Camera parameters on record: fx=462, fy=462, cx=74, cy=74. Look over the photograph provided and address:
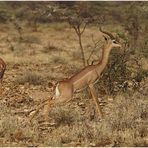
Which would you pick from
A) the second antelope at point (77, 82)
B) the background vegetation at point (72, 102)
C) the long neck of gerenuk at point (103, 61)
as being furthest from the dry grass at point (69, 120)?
the long neck of gerenuk at point (103, 61)

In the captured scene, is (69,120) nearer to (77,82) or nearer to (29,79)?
(77,82)

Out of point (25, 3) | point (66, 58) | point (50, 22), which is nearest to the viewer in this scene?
point (66, 58)

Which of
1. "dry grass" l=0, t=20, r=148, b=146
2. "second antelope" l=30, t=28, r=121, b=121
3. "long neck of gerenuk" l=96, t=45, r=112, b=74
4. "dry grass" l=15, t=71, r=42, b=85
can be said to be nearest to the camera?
"dry grass" l=0, t=20, r=148, b=146

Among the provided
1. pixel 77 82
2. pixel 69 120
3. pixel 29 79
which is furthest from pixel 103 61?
pixel 29 79

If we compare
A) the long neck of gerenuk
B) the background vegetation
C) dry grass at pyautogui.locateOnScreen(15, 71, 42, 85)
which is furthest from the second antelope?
dry grass at pyautogui.locateOnScreen(15, 71, 42, 85)

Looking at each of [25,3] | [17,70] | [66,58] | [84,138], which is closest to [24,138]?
[84,138]

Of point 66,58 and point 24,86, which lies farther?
point 66,58

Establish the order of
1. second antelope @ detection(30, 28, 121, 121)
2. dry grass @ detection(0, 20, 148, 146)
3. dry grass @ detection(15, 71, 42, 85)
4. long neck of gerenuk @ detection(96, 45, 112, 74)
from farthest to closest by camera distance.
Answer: dry grass @ detection(15, 71, 42, 85)
long neck of gerenuk @ detection(96, 45, 112, 74)
second antelope @ detection(30, 28, 121, 121)
dry grass @ detection(0, 20, 148, 146)

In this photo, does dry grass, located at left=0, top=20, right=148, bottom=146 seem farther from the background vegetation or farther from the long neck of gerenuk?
the long neck of gerenuk

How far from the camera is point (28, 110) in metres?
9.25

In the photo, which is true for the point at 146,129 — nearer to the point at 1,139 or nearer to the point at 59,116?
the point at 59,116

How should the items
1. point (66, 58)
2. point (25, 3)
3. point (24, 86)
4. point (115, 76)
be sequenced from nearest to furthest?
point (115, 76)
point (24, 86)
point (66, 58)
point (25, 3)

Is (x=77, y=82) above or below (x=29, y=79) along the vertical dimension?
above

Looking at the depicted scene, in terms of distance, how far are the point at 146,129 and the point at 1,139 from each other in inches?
91.5
